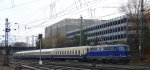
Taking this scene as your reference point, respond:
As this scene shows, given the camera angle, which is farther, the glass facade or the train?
the glass facade

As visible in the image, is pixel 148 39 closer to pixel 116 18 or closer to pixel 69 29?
pixel 116 18

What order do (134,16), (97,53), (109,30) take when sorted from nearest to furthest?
(97,53) → (134,16) → (109,30)

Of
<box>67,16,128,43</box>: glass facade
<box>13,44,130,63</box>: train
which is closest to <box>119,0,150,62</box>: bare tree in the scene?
<box>13,44,130,63</box>: train

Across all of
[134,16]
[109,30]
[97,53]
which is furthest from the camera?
[109,30]

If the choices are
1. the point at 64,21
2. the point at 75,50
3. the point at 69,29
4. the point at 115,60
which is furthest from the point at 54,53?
the point at 69,29

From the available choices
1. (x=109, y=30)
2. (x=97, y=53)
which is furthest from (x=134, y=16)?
(x=109, y=30)

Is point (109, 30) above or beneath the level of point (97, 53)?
above

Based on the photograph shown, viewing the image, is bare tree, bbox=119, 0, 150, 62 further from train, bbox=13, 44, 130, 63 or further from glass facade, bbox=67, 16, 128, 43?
glass facade, bbox=67, 16, 128, 43

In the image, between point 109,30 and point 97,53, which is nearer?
point 97,53

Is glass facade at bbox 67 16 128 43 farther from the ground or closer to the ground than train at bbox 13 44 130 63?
farther from the ground

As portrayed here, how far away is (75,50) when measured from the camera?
204ft

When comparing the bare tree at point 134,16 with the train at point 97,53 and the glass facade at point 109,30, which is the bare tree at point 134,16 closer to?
the train at point 97,53

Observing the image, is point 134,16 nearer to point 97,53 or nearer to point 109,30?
point 97,53

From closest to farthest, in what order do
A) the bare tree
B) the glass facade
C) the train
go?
the train < the bare tree < the glass facade
